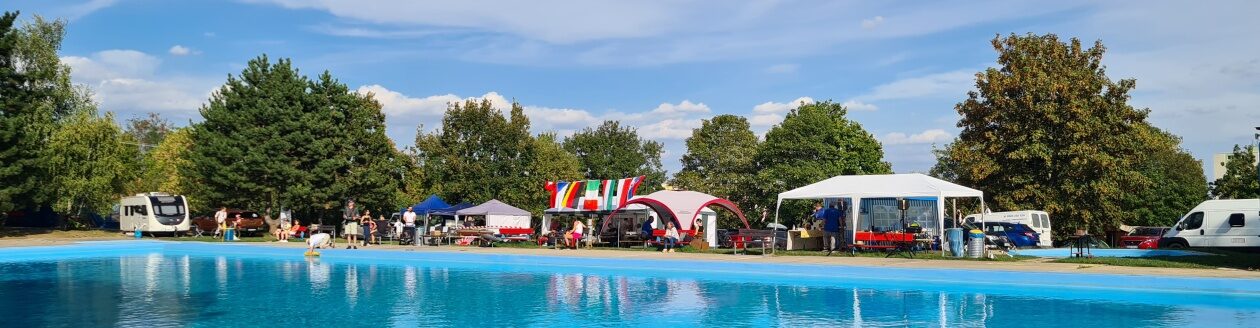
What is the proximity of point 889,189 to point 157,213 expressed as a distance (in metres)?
29.1

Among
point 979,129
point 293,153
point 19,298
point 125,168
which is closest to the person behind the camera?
point 19,298

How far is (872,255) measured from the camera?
866 inches

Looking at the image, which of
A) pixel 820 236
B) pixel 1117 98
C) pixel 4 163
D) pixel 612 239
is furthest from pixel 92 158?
pixel 1117 98

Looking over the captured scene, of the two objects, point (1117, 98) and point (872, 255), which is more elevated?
point (1117, 98)

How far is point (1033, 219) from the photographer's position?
98.0 ft

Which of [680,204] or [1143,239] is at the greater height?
[680,204]

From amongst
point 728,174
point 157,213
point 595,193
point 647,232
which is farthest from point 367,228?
point 728,174

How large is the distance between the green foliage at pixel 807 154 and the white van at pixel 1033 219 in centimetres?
1268

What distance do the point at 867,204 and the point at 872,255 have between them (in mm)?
3080

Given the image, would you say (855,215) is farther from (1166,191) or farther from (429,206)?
(1166,191)

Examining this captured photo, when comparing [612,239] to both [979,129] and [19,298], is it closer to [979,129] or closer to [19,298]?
[979,129]

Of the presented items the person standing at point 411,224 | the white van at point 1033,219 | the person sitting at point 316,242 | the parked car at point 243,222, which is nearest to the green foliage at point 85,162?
the parked car at point 243,222

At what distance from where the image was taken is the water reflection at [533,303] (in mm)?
13125

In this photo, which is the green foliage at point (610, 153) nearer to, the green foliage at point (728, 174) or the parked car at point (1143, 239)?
the green foliage at point (728, 174)
